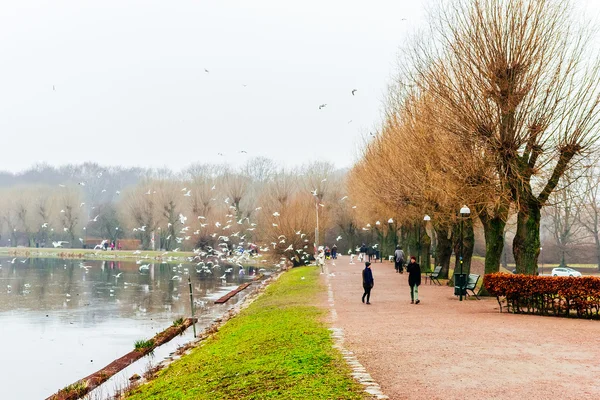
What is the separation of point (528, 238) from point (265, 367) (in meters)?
14.9

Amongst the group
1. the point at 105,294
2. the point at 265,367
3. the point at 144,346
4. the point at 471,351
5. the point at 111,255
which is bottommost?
the point at 144,346

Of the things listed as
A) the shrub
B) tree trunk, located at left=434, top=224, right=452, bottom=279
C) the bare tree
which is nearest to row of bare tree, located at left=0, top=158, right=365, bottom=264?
the bare tree

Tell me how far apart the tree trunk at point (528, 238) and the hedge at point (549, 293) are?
249 cm

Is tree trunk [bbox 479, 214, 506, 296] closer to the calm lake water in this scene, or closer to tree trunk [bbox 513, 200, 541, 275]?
tree trunk [bbox 513, 200, 541, 275]

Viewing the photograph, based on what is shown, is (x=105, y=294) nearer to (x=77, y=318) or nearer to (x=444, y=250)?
(x=77, y=318)

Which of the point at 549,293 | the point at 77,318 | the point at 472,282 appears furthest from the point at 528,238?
the point at 77,318

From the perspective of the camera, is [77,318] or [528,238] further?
[77,318]

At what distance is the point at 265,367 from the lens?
1425 centimetres

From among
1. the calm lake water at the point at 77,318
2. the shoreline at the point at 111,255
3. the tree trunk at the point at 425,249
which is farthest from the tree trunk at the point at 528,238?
the shoreline at the point at 111,255

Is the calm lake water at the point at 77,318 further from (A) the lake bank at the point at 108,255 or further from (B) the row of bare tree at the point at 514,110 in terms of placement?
(A) the lake bank at the point at 108,255

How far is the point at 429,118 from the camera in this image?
95.8 feet

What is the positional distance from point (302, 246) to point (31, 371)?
165 ft

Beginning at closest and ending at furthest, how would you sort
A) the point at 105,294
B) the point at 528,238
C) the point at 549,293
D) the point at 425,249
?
the point at 549,293
the point at 528,238
the point at 105,294
the point at 425,249

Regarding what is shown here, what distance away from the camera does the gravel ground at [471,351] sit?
1114 cm
